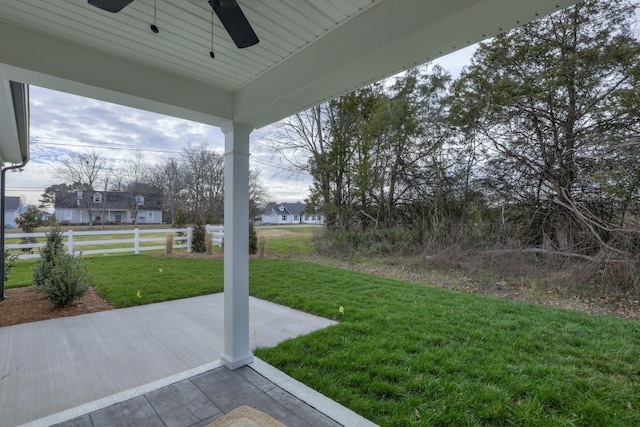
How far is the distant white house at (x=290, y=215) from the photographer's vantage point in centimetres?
992

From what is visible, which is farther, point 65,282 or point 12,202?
point 12,202

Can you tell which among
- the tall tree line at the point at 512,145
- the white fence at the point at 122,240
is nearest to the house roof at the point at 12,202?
the white fence at the point at 122,240

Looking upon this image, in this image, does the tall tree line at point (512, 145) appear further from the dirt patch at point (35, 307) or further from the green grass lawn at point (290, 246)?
the dirt patch at point (35, 307)

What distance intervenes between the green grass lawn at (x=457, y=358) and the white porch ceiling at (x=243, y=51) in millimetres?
2139

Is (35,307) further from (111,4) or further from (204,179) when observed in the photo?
(204,179)

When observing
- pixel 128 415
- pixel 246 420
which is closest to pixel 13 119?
pixel 128 415

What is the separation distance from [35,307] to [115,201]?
9.91 metres

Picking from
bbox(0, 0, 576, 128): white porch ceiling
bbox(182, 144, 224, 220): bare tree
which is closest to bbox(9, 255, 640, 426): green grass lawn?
bbox(0, 0, 576, 128): white porch ceiling

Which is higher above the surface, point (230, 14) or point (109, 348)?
point (230, 14)

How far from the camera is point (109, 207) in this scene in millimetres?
12453

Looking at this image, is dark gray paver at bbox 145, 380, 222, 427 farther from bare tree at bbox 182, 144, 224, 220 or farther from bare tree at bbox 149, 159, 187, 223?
bare tree at bbox 149, 159, 187, 223

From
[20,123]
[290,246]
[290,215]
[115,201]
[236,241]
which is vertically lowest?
[290,246]

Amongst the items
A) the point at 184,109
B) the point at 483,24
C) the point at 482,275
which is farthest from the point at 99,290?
the point at 482,275

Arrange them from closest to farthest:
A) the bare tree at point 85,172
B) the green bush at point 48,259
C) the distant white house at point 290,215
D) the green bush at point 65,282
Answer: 1. the green bush at point 65,282
2. the green bush at point 48,259
3. the distant white house at point 290,215
4. the bare tree at point 85,172
